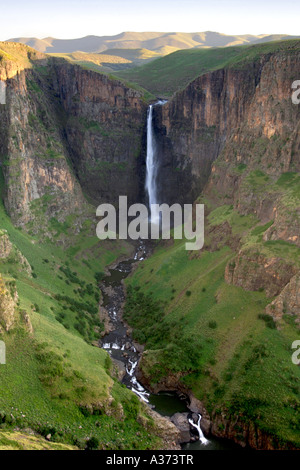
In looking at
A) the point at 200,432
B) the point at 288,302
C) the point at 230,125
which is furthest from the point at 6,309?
the point at 230,125

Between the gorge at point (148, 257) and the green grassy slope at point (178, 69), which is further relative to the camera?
the green grassy slope at point (178, 69)

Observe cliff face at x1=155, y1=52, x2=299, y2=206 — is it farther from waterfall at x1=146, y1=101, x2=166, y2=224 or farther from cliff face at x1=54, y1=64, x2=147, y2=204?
cliff face at x1=54, y1=64, x2=147, y2=204

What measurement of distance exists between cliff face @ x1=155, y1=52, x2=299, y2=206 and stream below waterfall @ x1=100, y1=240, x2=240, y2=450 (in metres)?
23.6

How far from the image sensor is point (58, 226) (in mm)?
88000

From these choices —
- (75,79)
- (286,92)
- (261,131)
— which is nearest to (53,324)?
(261,131)

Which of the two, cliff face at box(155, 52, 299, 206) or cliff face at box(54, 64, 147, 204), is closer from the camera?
cliff face at box(155, 52, 299, 206)

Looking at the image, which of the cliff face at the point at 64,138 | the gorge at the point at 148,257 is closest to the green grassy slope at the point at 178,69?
the gorge at the point at 148,257

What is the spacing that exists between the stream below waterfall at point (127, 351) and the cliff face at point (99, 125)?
23.5m

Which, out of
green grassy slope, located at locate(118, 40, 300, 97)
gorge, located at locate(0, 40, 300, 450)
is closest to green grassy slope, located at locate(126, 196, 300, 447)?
gorge, located at locate(0, 40, 300, 450)

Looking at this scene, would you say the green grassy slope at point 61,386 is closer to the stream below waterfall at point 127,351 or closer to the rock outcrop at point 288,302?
the stream below waterfall at point 127,351

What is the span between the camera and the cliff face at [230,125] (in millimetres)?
71688

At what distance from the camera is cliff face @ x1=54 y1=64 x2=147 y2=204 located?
343 ft
